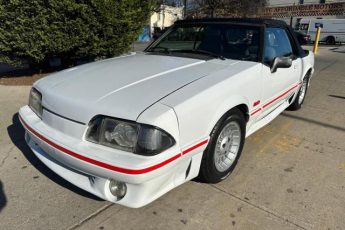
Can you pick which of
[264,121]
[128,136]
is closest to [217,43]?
[264,121]

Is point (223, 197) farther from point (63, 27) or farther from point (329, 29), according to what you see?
point (329, 29)

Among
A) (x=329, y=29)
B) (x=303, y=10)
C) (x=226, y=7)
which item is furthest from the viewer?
(x=303, y=10)

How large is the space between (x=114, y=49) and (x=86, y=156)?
18.4 ft

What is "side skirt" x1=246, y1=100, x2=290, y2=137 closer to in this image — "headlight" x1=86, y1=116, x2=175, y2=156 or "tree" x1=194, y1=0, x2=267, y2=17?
"headlight" x1=86, y1=116, x2=175, y2=156

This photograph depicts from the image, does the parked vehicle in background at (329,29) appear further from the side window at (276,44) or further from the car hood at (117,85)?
the car hood at (117,85)

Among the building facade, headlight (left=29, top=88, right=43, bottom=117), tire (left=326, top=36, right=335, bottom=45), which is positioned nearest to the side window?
headlight (left=29, top=88, right=43, bottom=117)


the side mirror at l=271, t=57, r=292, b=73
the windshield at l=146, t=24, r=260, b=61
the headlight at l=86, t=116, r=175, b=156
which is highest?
the windshield at l=146, t=24, r=260, b=61

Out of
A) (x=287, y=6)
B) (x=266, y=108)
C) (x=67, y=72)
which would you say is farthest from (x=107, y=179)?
(x=287, y=6)

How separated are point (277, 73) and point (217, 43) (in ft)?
2.60

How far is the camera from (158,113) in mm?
2158

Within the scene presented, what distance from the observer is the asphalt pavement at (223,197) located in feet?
8.04

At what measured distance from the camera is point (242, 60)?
11.0ft

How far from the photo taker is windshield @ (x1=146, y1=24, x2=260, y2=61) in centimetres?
349

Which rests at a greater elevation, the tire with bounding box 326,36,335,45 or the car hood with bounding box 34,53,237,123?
the tire with bounding box 326,36,335,45
